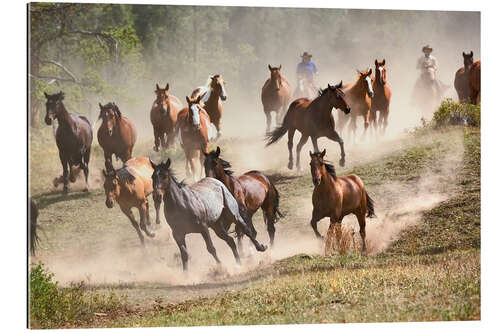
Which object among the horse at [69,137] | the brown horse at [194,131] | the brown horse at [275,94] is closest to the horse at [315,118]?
the brown horse at [275,94]

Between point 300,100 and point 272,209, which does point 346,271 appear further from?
point 300,100

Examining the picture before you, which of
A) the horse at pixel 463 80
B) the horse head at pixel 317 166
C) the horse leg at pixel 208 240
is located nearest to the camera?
the horse leg at pixel 208 240

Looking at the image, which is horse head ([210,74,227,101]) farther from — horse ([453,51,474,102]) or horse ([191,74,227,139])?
horse ([453,51,474,102])

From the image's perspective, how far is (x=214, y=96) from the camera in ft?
39.2

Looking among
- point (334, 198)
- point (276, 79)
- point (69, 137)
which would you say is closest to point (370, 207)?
point (334, 198)

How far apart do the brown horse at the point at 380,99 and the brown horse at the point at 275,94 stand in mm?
1155

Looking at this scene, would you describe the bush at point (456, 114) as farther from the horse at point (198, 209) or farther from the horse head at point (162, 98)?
the horse head at point (162, 98)

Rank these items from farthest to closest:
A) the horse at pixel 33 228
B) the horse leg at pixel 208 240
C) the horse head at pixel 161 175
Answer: the horse leg at pixel 208 240 < the horse head at pixel 161 175 < the horse at pixel 33 228

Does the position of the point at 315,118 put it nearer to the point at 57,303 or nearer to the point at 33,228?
the point at 33,228

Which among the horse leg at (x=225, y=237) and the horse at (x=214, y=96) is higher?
the horse at (x=214, y=96)

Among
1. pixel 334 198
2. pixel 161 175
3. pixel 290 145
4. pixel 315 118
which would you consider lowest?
pixel 334 198

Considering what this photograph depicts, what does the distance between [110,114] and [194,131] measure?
42.0 inches

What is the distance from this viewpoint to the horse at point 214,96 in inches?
468

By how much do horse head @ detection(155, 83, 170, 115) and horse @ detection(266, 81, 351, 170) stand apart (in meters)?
1.44
